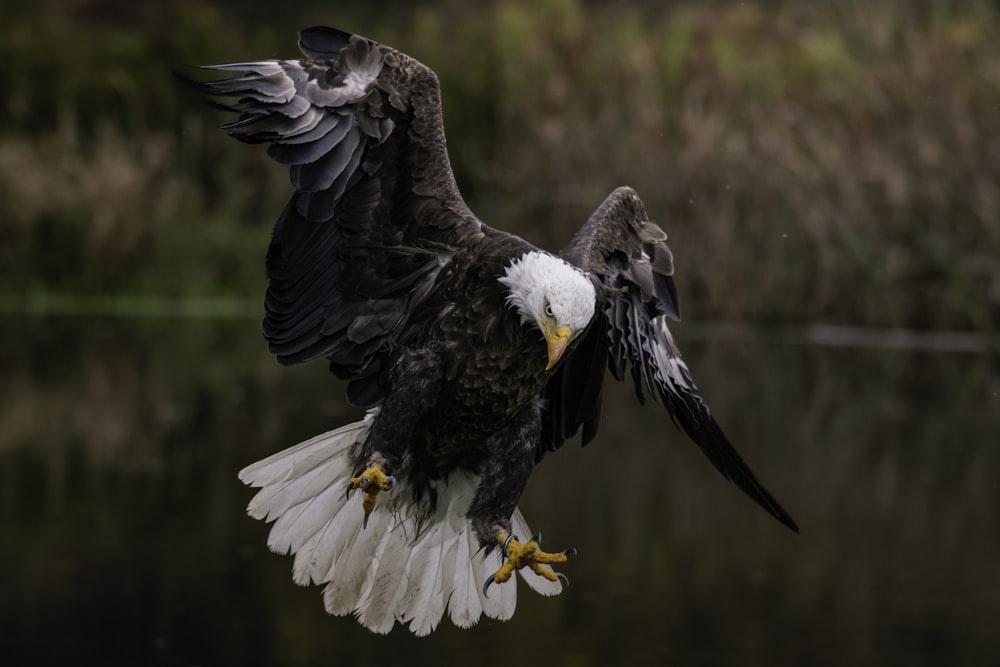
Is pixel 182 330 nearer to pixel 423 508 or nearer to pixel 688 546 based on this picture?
pixel 688 546

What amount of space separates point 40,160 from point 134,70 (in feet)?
9.64

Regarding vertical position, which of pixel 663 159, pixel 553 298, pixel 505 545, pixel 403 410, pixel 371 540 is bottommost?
pixel 663 159

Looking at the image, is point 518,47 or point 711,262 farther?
point 518,47

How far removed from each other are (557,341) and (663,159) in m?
10.6

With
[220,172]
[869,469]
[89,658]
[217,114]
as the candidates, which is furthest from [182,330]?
[89,658]

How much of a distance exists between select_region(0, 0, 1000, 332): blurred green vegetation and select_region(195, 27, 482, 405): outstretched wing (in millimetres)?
9302

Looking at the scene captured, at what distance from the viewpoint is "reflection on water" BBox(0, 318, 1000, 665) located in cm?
838

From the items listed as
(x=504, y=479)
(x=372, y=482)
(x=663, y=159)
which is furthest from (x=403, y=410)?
(x=663, y=159)

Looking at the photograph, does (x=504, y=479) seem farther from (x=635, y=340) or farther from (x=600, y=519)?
(x=600, y=519)

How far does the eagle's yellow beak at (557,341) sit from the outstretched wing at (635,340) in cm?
60

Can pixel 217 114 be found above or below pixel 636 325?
below

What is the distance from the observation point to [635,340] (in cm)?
537

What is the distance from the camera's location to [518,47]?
1781 cm

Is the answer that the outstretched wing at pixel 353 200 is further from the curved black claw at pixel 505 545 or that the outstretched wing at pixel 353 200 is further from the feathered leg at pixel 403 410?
the curved black claw at pixel 505 545
